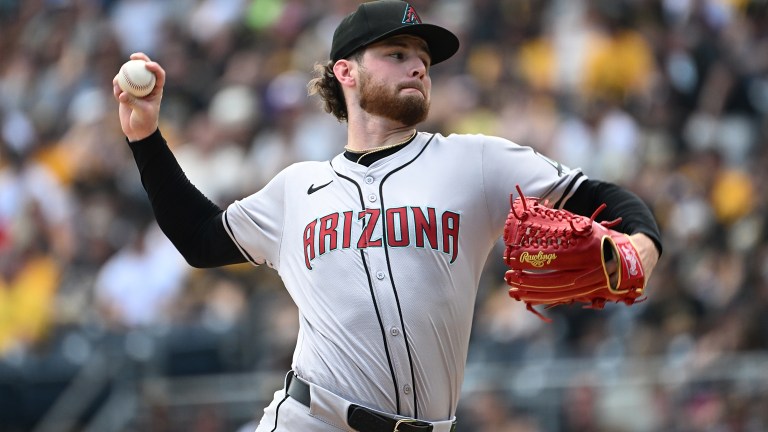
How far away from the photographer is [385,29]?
3805 mm

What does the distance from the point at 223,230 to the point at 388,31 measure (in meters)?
0.87

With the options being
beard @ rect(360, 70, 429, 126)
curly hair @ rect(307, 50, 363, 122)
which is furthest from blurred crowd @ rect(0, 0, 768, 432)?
beard @ rect(360, 70, 429, 126)

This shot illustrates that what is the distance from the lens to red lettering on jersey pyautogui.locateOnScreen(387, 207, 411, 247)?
3.60 meters

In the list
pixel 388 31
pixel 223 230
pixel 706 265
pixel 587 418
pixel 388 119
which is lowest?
pixel 587 418

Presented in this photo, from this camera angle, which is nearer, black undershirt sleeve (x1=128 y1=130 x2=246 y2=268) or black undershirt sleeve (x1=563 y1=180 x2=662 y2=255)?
black undershirt sleeve (x1=563 y1=180 x2=662 y2=255)

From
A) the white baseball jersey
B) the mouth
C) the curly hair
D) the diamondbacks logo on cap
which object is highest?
the diamondbacks logo on cap

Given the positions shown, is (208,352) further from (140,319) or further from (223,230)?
(223,230)

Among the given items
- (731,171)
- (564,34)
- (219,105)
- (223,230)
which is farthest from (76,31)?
(223,230)

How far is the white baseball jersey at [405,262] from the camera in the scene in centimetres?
357

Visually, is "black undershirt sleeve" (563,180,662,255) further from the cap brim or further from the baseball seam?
the baseball seam

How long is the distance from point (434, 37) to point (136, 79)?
3.25ft

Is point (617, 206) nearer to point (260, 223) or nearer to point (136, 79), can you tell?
point (260, 223)

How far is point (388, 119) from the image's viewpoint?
3.89 m

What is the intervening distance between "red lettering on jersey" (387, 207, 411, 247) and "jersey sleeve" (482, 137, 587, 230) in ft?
0.89
